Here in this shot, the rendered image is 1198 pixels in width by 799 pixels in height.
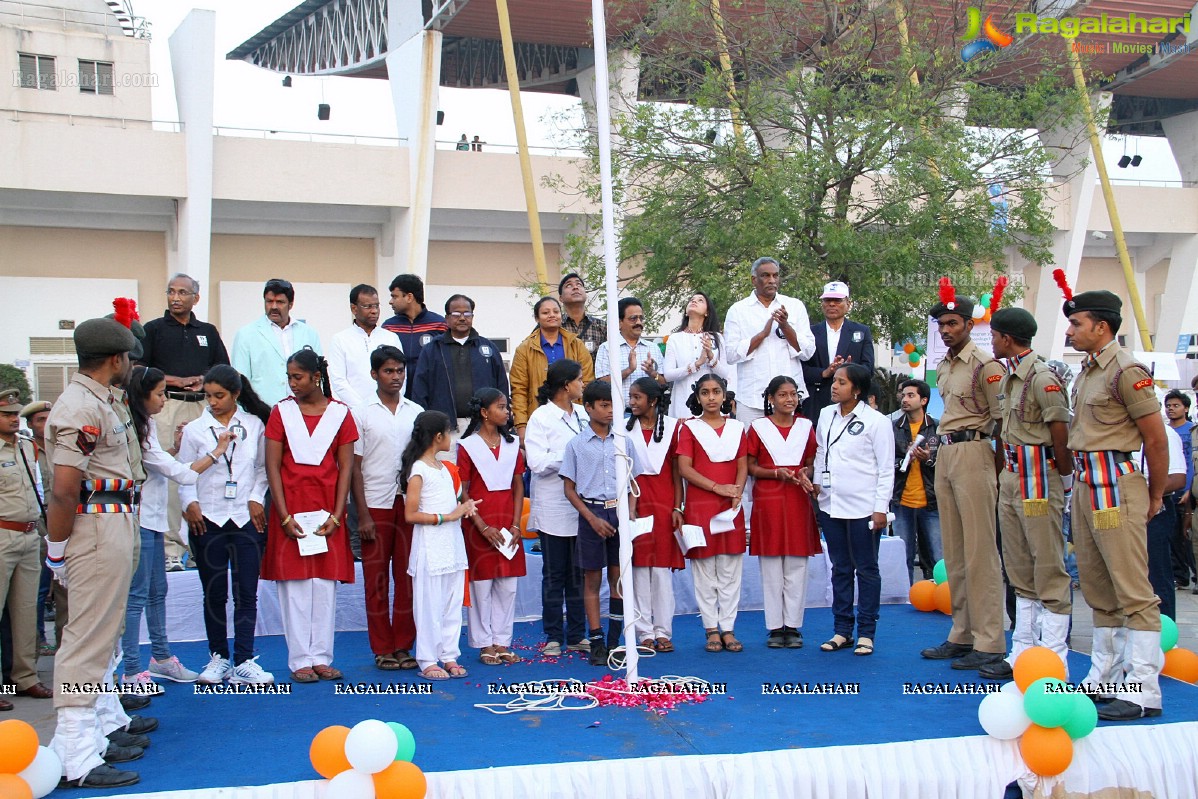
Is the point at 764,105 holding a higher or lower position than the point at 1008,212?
higher

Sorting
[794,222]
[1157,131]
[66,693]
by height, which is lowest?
[66,693]

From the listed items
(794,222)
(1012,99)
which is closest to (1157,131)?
(1012,99)

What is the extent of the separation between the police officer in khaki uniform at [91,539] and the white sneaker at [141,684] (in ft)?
2.83

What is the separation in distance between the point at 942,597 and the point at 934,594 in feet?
0.28

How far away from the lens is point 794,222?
1243 centimetres

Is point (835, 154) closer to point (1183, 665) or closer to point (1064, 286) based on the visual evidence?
point (1064, 286)

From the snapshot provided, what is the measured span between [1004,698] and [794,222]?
8.69 meters

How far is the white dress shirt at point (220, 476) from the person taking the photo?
5.52m

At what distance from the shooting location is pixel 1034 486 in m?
5.37

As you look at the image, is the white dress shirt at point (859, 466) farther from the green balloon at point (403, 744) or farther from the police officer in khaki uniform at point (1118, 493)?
the green balloon at point (403, 744)

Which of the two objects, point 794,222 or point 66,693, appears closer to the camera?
point 66,693

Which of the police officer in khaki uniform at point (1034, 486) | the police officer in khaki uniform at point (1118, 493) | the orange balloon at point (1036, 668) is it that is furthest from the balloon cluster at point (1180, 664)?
the orange balloon at point (1036, 668)

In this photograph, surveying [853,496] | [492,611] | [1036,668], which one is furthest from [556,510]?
[1036,668]

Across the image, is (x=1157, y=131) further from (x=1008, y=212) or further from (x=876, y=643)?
(x=876, y=643)
